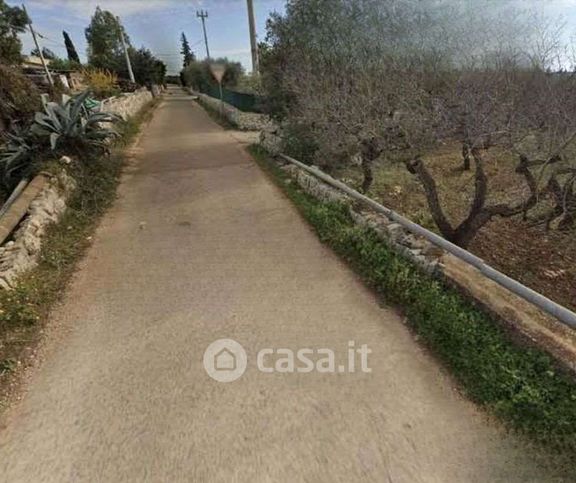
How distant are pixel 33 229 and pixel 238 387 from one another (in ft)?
11.4

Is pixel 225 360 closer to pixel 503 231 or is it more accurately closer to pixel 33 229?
pixel 33 229

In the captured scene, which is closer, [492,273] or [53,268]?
[492,273]

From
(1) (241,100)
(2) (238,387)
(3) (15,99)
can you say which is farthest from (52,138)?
(1) (241,100)

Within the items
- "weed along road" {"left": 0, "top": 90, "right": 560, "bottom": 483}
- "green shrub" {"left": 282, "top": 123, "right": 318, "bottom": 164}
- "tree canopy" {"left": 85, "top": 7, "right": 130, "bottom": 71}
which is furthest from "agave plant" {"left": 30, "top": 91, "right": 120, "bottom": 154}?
"tree canopy" {"left": 85, "top": 7, "right": 130, "bottom": 71}

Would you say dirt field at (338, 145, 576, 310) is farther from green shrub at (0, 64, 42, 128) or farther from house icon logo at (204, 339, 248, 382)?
green shrub at (0, 64, 42, 128)

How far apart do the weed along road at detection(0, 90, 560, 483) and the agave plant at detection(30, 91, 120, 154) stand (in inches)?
124

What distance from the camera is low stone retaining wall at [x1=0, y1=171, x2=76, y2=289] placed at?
11.8 feet

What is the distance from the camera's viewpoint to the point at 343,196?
536cm

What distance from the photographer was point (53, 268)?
3965 millimetres

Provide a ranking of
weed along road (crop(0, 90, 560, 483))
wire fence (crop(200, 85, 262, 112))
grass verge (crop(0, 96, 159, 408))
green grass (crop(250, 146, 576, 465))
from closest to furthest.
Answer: weed along road (crop(0, 90, 560, 483)), green grass (crop(250, 146, 576, 465)), grass verge (crop(0, 96, 159, 408)), wire fence (crop(200, 85, 262, 112))

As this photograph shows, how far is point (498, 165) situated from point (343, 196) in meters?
5.96

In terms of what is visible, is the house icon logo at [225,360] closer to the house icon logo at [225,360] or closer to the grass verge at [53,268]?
the house icon logo at [225,360]

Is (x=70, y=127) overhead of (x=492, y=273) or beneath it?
overhead

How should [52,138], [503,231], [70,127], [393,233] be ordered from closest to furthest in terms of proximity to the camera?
1. [393,233]
2. [52,138]
3. [503,231]
4. [70,127]
